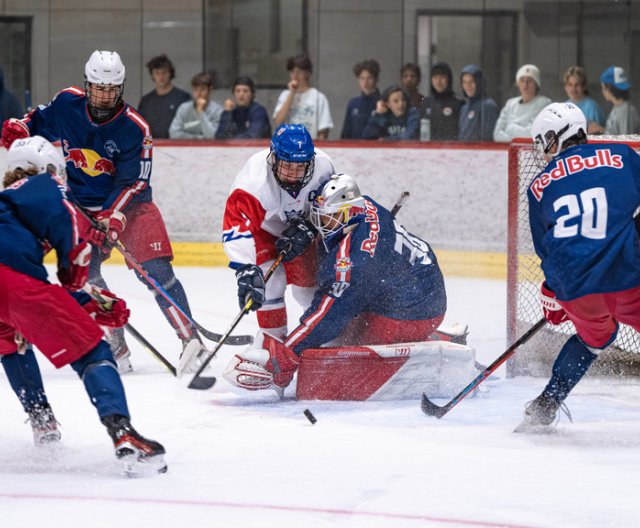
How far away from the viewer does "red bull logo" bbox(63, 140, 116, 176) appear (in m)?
4.30

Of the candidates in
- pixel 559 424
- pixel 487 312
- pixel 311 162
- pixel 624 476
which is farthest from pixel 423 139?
pixel 624 476

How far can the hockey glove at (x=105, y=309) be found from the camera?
9.44ft

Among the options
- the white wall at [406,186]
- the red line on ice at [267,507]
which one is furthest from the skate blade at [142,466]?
the white wall at [406,186]

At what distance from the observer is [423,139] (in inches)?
263

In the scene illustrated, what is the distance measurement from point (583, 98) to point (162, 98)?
2.41 meters

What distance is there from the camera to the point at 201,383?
3.97m

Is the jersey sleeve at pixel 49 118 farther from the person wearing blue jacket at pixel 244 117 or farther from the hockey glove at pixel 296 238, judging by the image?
the person wearing blue jacket at pixel 244 117

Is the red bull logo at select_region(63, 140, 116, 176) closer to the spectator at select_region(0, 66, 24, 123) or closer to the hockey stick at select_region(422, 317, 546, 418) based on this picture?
the hockey stick at select_region(422, 317, 546, 418)

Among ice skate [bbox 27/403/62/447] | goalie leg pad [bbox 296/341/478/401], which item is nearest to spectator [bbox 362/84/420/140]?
goalie leg pad [bbox 296/341/478/401]

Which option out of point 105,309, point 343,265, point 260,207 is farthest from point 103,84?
point 105,309

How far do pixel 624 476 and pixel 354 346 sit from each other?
1.11 meters

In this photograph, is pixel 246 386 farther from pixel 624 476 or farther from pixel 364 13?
pixel 364 13

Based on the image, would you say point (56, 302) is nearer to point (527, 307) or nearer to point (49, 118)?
point (49, 118)

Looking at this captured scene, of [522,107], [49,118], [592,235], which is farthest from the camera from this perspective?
[522,107]
